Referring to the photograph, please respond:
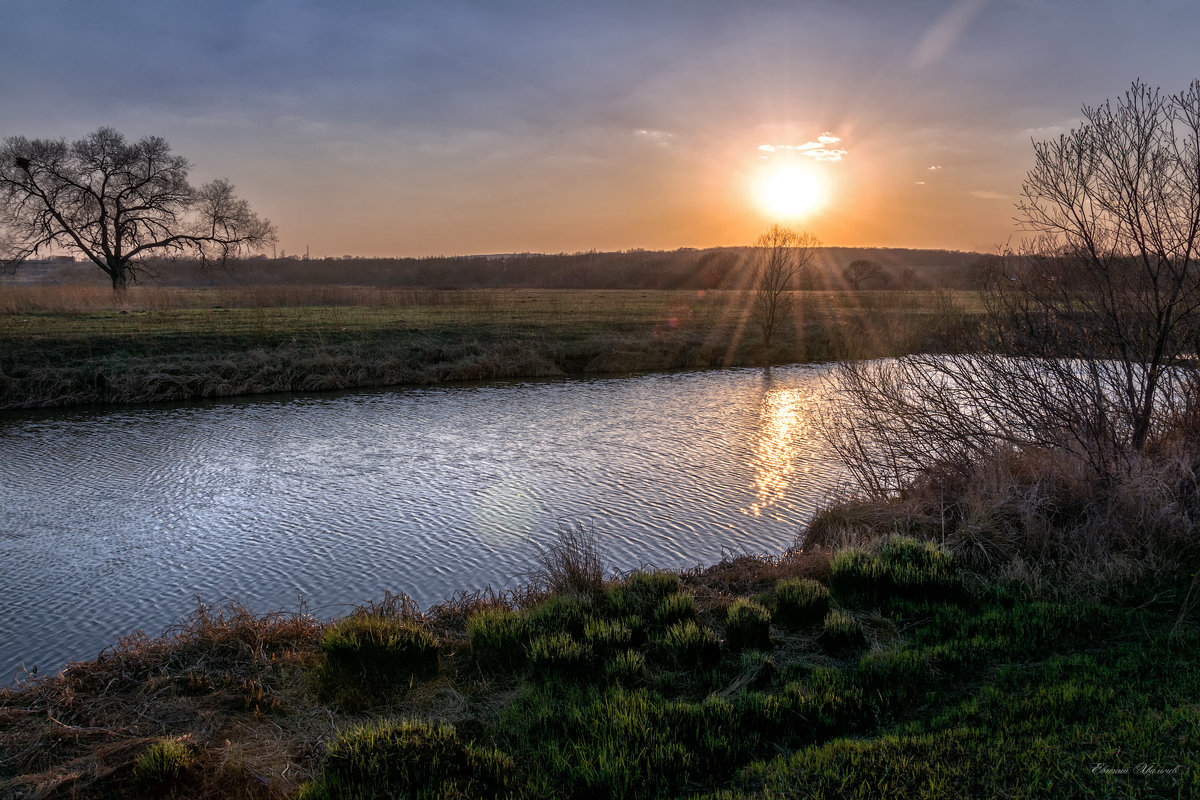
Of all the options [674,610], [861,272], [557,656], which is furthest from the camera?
[861,272]

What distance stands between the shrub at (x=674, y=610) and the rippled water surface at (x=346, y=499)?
2948 mm

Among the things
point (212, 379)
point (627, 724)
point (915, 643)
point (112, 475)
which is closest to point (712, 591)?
point (915, 643)

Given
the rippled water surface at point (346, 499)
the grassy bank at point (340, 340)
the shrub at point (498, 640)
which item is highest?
the grassy bank at point (340, 340)

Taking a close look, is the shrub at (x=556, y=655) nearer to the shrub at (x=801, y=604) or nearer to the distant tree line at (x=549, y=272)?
the shrub at (x=801, y=604)

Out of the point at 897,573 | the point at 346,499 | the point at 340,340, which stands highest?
the point at 340,340

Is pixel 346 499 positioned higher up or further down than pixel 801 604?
further down

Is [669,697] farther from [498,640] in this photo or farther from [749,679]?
[498,640]

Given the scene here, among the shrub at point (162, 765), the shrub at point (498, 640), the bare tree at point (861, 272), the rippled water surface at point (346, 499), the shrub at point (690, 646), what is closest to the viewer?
the shrub at point (162, 765)

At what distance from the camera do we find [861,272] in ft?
250

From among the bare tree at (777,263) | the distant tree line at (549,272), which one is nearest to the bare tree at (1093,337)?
the bare tree at (777,263)

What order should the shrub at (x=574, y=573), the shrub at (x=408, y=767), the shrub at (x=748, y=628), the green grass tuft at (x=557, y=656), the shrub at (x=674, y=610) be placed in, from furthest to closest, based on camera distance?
the shrub at (x=574, y=573) → the shrub at (x=674, y=610) → the shrub at (x=748, y=628) → the green grass tuft at (x=557, y=656) → the shrub at (x=408, y=767)

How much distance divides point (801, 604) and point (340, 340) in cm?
2384

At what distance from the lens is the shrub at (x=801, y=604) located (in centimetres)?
630

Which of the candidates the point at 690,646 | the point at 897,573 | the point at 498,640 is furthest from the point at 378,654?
the point at 897,573
